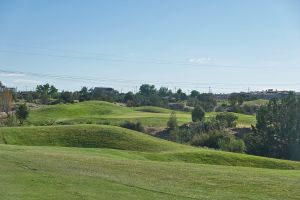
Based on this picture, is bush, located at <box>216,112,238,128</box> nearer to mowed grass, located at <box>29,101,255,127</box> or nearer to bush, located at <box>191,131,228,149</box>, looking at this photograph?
mowed grass, located at <box>29,101,255,127</box>

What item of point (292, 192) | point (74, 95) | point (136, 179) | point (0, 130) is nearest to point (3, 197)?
point (136, 179)

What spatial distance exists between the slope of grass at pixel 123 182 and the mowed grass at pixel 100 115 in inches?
2231

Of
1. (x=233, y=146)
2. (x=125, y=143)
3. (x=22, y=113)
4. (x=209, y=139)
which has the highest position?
(x=22, y=113)

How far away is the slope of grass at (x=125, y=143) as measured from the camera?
3665 centimetres

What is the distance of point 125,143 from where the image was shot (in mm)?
44344

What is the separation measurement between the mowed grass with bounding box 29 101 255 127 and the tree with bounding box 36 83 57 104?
25194 millimetres

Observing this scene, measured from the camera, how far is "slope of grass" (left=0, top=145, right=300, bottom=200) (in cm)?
1730

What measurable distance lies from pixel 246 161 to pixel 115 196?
2204 centimetres

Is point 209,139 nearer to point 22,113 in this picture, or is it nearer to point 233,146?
point 233,146

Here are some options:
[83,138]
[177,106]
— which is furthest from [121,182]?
[177,106]

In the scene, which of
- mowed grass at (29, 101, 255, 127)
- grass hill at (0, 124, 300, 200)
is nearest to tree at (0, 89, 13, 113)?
mowed grass at (29, 101, 255, 127)

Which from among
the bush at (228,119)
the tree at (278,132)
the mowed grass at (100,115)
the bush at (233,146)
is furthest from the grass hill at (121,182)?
the mowed grass at (100,115)

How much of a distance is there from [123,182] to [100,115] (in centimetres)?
8419

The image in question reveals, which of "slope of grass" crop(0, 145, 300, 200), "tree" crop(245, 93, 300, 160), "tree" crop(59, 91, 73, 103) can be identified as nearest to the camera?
"slope of grass" crop(0, 145, 300, 200)
